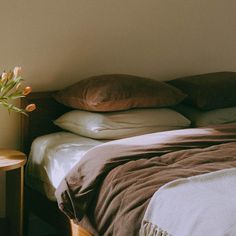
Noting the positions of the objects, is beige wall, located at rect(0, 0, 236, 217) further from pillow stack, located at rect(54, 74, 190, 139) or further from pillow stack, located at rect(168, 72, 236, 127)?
pillow stack, located at rect(168, 72, 236, 127)

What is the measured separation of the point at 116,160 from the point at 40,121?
76cm

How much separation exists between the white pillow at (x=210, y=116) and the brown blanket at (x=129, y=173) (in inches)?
18.2

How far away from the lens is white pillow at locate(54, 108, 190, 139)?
2.31 meters

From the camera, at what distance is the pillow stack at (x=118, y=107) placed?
91.9 inches

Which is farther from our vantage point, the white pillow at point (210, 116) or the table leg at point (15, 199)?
the white pillow at point (210, 116)

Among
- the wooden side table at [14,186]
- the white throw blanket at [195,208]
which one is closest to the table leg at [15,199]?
the wooden side table at [14,186]

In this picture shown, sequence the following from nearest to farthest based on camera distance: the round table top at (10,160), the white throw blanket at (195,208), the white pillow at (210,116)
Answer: the white throw blanket at (195,208)
the round table top at (10,160)
the white pillow at (210,116)

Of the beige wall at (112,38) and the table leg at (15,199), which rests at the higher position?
the beige wall at (112,38)

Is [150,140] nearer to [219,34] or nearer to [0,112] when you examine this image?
[0,112]

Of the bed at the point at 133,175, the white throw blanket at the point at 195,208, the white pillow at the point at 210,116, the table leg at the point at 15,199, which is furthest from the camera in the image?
the white pillow at the point at 210,116

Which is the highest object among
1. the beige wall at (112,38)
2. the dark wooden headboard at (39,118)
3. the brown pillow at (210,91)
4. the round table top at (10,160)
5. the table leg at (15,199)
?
the beige wall at (112,38)

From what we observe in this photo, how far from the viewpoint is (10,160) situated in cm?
220

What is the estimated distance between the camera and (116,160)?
6.19 feet

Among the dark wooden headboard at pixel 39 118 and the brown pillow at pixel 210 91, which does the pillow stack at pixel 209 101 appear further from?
the dark wooden headboard at pixel 39 118
